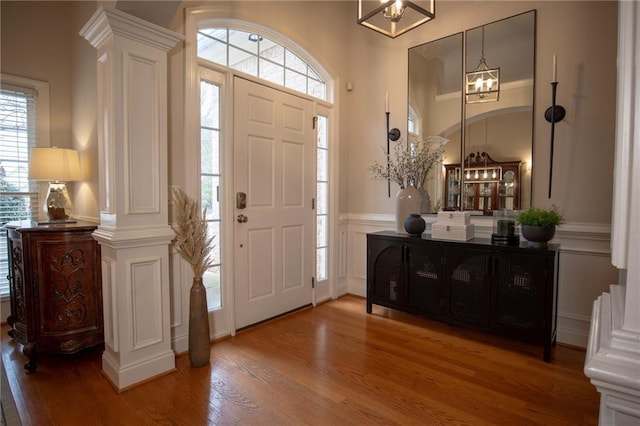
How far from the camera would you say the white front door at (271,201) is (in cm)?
294

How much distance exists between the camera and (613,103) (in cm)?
247

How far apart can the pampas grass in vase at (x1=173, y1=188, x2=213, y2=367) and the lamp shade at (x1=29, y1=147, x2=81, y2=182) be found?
44.4 inches

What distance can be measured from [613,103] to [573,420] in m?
2.16

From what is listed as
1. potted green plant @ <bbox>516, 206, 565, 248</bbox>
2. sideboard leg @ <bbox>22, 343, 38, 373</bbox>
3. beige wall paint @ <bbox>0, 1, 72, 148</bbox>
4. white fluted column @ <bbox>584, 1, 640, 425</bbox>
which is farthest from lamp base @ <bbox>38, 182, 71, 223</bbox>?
potted green plant @ <bbox>516, 206, 565, 248</bbox>

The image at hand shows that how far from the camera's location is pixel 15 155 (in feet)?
9.82

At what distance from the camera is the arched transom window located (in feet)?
9.02

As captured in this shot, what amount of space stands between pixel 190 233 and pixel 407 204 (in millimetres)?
1987

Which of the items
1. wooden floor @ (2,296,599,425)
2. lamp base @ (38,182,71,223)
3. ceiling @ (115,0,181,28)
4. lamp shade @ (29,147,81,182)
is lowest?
wooden floor @ (2,296,599,425)

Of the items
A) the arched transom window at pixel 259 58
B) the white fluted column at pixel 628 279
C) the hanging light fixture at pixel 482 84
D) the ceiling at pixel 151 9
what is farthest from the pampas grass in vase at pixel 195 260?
the hanging light fixture at pixel 482 84

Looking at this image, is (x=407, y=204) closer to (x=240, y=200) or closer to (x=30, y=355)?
(x=240, y=200)

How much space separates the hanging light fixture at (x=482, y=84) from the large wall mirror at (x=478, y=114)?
0.4 inches

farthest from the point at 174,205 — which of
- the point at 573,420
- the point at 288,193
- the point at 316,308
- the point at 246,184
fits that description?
the point at 573,420

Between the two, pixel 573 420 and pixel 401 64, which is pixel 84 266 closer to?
pixel 573 420

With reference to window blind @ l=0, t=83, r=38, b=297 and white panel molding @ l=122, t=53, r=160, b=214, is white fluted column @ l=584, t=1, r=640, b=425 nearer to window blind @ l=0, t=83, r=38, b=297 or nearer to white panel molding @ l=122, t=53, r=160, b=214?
white panel molding @ l=122, t=53, r=160, b=214
